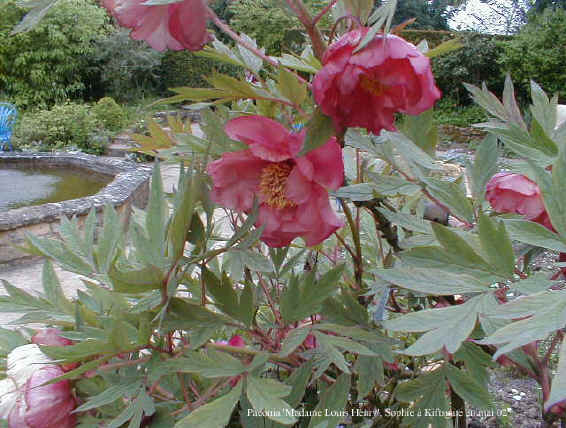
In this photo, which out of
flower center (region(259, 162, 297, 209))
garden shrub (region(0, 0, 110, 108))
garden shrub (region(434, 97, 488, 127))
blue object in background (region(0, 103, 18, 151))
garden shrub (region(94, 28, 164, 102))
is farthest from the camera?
garden shrub (region(94, 28, 164, 102))

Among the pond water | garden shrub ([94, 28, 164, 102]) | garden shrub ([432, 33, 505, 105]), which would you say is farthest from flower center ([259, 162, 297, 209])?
garden shrub ([94, 28, 164, 102])

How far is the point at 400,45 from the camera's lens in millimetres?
381

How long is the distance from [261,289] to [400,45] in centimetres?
35

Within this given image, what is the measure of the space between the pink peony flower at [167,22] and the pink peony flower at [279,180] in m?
0.08

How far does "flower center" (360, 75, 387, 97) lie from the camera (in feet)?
1.31

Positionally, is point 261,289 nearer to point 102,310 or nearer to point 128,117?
point 102,310

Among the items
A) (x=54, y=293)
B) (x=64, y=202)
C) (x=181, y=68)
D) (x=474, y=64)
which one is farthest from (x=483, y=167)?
(x=181, y=68)

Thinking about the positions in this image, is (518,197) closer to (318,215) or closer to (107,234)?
(318,215)

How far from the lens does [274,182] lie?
1.62 feet

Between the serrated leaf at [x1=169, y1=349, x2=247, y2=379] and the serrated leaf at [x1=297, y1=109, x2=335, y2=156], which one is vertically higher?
the serrated leaf at [x1=297, y1=109, x2=335, y2=156]

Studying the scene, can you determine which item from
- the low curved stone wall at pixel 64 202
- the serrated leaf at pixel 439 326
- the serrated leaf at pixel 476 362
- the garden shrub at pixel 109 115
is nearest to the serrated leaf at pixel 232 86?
the serrated leaf at pixel 439 326

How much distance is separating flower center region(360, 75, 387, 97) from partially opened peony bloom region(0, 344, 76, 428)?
38 cm

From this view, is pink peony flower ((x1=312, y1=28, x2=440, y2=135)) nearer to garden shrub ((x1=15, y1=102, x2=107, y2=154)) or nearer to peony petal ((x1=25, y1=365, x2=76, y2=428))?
peony petal ((x1=25, y1=365, x2=76, y2=428))

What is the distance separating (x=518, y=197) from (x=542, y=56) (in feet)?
32.7
